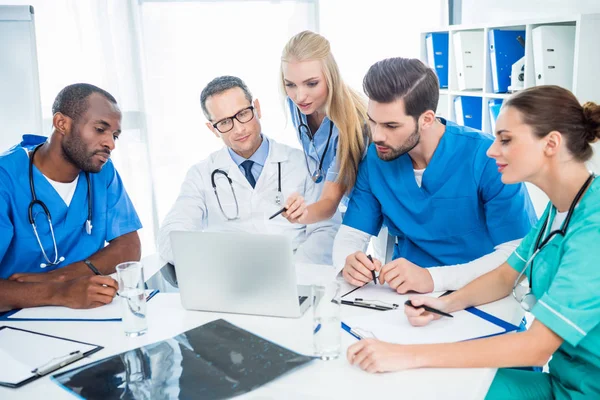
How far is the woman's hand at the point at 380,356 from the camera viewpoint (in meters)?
1.03

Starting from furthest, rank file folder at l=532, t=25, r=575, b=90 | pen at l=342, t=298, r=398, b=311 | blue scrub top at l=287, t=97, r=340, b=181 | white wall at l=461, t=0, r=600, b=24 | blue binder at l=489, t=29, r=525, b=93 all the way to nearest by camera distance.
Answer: blue binder at l=489, t=29, r=525, b=93 < white wall at l=461, t=0, r=600, b=24 < file folder at l=532, t=25, r=575, b=90 < blue scrub top at l=287, t=97, r=340, b=181 < pen at l=342, t=298, r=398, b=311

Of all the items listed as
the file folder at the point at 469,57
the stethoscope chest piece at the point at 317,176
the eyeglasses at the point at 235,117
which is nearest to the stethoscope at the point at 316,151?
the stethoscope chest piece at the point at 317,176

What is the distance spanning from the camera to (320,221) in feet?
6.74

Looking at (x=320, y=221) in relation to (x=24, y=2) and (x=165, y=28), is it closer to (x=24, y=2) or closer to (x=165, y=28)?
(x=165, y=28)

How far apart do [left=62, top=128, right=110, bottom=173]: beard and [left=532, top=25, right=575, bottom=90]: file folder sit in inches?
79.4

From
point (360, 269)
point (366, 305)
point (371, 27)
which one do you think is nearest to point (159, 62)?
point (371, 27)

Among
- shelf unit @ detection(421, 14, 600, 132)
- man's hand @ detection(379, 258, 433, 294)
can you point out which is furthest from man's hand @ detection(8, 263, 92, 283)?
shelf unit @ detection(421, 14, 600, 132)

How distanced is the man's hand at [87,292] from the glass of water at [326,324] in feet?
1.98

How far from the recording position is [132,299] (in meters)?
1.27

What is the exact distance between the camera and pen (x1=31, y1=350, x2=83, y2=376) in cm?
110

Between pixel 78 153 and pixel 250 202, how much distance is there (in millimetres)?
644

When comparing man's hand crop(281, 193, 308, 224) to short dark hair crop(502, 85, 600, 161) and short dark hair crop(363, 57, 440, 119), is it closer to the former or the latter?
short dark hair crop(363, 57, 440, 119)

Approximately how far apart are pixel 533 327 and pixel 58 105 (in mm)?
1538

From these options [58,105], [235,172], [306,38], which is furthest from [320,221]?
[58,105]
